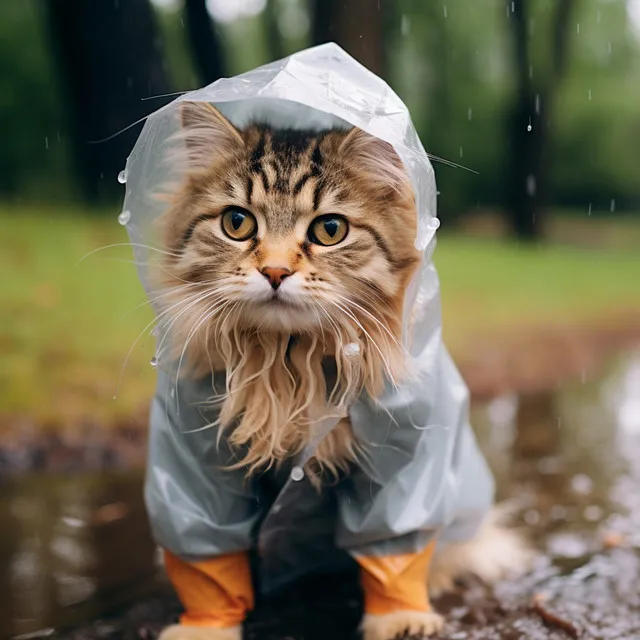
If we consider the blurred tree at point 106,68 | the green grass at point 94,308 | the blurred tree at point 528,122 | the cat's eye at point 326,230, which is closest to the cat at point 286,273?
the cat's eye at point 326,230

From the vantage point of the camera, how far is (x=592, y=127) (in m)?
6.68

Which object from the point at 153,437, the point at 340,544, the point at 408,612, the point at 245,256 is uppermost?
the point at 245,256

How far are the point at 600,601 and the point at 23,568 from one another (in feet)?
4.41

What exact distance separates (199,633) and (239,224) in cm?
79

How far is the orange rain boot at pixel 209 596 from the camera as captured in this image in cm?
148

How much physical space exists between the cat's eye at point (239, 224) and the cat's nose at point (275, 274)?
0.35ft

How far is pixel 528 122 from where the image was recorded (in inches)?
243

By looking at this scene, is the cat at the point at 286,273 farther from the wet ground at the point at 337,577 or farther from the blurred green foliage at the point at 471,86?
the blurred green foliage at the point at 471,86

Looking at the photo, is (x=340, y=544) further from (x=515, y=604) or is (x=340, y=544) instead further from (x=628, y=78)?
(x=628, y=78)

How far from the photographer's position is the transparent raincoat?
1285 millimetres

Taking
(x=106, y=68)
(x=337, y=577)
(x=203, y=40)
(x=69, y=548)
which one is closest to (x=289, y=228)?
(x=337, y=577)

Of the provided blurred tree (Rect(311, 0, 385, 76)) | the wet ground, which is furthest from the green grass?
blurred tree (Rect(311, 0, 385, 76))

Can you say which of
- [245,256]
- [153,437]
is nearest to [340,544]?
[153,437]

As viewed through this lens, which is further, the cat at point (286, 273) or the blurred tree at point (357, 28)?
the blurred tree at point (357, 28)
